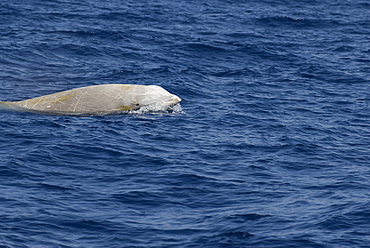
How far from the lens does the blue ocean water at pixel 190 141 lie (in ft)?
49.4

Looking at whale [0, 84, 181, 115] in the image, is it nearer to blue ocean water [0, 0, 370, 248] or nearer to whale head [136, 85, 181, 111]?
whale head [136, 85, 181, 111]

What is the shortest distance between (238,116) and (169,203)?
881 cm

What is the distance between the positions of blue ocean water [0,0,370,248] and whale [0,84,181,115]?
0.54 meters

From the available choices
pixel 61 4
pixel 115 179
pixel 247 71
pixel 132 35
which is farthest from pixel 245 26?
pixel 115 179

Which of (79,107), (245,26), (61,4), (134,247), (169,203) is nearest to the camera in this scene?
(134,247)

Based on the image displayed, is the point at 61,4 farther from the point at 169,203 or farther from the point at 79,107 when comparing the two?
the point at 169,203

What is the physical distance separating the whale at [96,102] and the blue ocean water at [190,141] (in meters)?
0.54

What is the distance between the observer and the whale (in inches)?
916

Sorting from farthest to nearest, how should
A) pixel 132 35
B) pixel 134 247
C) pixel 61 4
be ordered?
pixel 61 4
pixel 132 35
pixel 134 247

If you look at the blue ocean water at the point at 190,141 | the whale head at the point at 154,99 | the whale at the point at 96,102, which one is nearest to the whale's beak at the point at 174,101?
the whale head at the point at 154,99

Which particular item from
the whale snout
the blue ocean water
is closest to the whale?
the whale snout

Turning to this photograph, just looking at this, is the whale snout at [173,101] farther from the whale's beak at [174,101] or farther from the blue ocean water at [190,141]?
the blue ocean water at [190,141]

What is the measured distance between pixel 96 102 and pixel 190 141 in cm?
445

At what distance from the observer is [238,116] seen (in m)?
24.4
